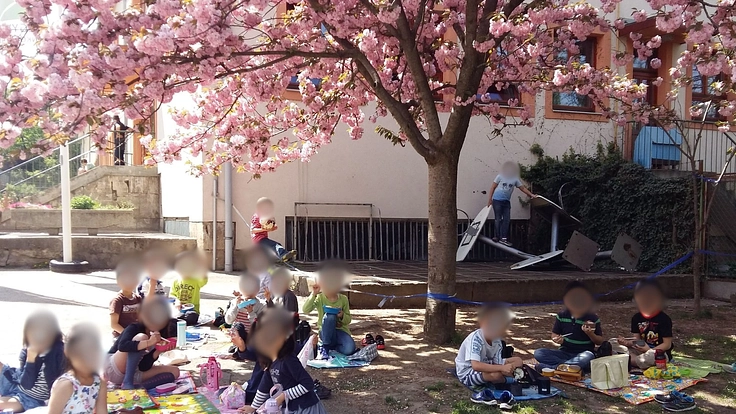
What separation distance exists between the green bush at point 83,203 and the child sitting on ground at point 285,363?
1062 cm

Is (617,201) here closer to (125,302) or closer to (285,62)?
(285,62)

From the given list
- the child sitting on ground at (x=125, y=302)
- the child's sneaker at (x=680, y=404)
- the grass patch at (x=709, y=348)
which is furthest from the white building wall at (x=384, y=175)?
the child's sneaker at (x=680, y=404)

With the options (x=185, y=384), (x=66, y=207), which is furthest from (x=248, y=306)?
(x=66, y=207)

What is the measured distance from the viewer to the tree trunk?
703 centimetres

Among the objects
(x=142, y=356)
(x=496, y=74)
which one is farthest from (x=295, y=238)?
(x=142, y=356)

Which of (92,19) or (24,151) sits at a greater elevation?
(92,19)

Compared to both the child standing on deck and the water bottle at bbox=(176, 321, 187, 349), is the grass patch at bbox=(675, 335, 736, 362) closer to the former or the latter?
the child standing on deck

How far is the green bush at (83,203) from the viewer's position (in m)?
13.5

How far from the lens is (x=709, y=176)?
11203 mm

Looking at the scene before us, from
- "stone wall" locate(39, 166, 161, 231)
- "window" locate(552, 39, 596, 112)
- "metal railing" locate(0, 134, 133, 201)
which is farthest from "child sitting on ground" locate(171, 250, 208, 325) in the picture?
"window" locate(552, 39, 596, 112)

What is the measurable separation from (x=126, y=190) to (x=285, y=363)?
11.9m

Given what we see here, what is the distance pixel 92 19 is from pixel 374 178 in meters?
8.39

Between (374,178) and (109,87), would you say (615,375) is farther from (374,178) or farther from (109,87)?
(374,178)

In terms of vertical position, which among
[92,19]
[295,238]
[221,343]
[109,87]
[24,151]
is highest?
[92,19]
